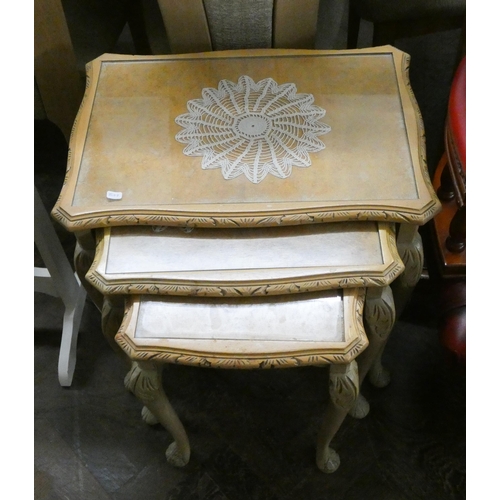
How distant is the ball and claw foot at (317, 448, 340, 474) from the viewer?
1.20 m

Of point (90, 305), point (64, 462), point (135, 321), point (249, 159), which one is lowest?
point (64, 462)

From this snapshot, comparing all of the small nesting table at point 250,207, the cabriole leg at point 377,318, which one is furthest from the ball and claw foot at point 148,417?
the cabriole leg at point 377,318

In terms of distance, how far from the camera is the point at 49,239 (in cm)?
122

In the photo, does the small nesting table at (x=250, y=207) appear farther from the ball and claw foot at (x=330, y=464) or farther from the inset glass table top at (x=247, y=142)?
the ball and claw foot at (x=330, y=464)

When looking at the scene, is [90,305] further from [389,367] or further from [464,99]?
[464,99]

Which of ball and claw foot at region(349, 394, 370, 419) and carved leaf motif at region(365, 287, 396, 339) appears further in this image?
ball and claw foot at region(349, 394, 370, 419)

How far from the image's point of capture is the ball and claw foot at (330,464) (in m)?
1.20

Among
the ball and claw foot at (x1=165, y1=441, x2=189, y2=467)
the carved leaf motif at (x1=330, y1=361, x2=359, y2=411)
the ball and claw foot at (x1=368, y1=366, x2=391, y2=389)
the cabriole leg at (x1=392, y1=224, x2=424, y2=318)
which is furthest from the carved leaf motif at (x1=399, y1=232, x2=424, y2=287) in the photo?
the ball and claw foot at (x1=165, y1=441, x2=189, y2=467)

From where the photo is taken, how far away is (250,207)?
0.91 metres

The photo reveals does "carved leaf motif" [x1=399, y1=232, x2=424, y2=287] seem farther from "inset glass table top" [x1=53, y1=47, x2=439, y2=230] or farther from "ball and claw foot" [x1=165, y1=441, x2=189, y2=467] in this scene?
"ball and claw foot" [x1=165, y1=441, x2=189, y2=467]

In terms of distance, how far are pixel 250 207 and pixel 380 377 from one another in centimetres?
60

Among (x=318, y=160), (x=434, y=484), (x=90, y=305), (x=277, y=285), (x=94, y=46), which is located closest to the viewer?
(x=277, y=285)

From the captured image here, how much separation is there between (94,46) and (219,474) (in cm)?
98

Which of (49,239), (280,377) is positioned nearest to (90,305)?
(49,239)
